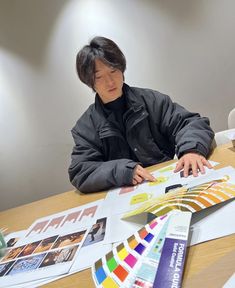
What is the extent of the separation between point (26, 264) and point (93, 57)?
0.82 m

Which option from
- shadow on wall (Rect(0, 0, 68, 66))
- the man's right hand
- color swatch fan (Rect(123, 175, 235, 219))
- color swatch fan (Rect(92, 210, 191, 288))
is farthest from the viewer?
shadow on wall (Rect(0, 0, 68, 66))

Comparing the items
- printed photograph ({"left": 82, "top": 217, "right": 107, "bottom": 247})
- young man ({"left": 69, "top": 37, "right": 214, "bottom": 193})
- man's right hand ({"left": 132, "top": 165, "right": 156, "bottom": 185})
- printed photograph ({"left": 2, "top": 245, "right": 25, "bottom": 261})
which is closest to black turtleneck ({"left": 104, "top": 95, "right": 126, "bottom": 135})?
young man ({"left": 69, "top": 37, "right": 214, "bottom": 193})

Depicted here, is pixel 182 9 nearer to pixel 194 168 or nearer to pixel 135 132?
pixel 135 132

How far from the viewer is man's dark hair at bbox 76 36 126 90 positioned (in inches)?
49.7

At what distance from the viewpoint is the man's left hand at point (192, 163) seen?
39.4 inches

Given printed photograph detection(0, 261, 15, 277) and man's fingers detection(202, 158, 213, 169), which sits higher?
man's fingers detection(202, 158, 213, 169)

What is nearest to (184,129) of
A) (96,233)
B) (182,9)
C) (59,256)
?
(96,233)

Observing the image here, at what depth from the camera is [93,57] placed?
4.12 ft

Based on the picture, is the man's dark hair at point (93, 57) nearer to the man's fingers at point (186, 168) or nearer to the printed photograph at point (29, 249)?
the man's fingers at point (186, 168)

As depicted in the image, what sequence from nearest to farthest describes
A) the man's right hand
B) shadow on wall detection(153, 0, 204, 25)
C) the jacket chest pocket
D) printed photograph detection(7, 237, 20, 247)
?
printed photograph detection(7, 237, 20, 247)
the man's right hand
the jacket chest pocket
shadow on wall detection(153, 0, 204, 25)

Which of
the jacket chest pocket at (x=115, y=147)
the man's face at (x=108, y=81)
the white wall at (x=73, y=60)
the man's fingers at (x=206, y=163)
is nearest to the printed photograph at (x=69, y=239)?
the man's fingers at (x=206, y=163)

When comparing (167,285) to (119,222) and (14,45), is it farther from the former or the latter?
(14,45)

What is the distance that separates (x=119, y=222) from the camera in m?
0.82

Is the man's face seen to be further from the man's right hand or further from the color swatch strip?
the color swatch strip
